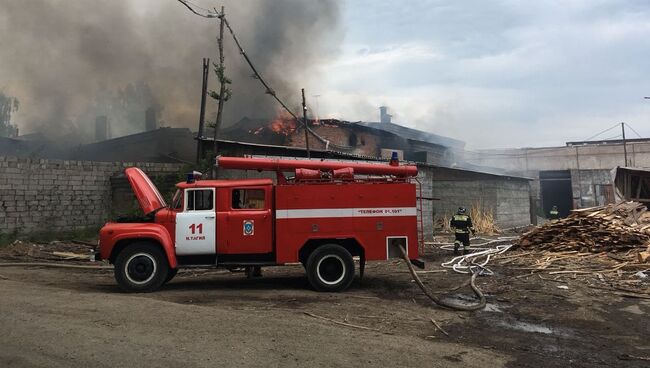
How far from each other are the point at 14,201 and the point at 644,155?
53.0m

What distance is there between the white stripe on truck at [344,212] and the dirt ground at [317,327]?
1329 mm

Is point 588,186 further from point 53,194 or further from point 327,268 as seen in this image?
point 53,194

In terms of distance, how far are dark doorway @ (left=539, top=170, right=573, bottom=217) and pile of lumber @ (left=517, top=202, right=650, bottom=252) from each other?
23774 mm

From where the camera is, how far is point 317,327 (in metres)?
5.52

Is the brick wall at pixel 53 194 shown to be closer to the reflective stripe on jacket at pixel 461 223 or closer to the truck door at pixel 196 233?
the truck door at pixel 196 233

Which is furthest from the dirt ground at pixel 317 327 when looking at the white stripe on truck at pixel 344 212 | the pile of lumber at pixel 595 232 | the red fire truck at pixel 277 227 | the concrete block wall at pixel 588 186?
the concrete block wall at pixel 588 186

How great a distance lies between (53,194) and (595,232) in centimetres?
1586

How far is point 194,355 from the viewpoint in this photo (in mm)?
4395

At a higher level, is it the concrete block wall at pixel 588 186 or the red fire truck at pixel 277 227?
the concrete block wall at pixel 588 186

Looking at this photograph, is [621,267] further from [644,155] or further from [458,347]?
[644,155]

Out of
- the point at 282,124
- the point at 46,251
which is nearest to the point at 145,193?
the point at 46,251

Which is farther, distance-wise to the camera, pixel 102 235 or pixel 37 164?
pixel 37 164

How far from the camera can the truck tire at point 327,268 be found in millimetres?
8031

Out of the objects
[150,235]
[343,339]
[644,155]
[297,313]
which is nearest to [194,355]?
[343,339]
